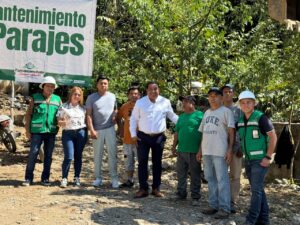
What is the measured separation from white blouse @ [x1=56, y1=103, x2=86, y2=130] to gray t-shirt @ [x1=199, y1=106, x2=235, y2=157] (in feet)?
7.10

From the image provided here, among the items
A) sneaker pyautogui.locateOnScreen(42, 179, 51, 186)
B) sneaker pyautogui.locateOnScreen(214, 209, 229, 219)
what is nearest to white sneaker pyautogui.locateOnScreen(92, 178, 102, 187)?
→ sneaker pyautogui.locateOnScreen(42, 179, 51, 186)

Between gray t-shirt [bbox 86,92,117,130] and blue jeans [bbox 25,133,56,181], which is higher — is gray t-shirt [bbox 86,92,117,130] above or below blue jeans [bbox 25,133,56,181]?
above

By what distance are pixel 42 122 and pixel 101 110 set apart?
95 cm

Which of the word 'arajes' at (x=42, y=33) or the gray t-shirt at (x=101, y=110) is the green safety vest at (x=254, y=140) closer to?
the gray t-shirt at (x=101, y=110)

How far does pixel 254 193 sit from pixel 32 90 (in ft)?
50.9

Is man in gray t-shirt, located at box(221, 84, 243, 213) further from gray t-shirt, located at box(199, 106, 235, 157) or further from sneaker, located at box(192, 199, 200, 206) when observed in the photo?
sneaker, located at box(192, 199, 200, 206)

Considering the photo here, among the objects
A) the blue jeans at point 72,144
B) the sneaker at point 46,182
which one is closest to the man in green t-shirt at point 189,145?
the blue jeans at point 72,144

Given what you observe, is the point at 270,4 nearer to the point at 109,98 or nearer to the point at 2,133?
the point at 109,98

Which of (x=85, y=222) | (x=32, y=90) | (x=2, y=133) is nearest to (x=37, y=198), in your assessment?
(x=85, y=222)

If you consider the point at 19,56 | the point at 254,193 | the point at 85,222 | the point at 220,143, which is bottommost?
the point at 85,222

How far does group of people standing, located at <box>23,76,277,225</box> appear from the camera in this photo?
20.6ft

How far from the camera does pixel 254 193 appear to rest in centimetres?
626

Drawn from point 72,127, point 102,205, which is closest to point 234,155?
point 102,205

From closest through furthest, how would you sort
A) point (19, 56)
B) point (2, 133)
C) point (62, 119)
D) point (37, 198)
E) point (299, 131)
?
1. point (37, 198)
2. point (62, 119)
3. point (19, 56)
4. point (299, 131)
5. point (2, 133)
